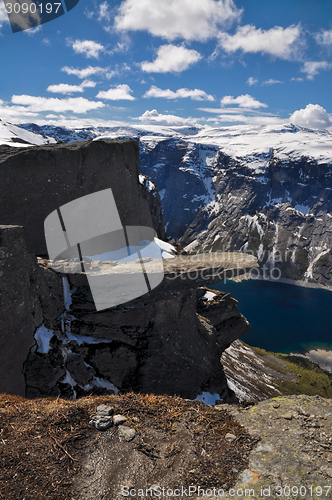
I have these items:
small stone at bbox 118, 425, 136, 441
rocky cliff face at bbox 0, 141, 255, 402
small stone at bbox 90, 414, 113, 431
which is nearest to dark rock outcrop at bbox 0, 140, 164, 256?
rocky cliff face at bbox 0, 141, 255, 402

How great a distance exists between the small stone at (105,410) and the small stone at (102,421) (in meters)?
0.13

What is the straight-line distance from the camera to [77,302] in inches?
518

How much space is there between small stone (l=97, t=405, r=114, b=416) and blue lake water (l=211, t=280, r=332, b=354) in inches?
4547

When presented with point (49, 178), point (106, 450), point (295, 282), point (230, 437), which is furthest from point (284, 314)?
point (106, 450)

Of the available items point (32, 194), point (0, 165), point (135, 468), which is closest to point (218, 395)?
point (135, 468)

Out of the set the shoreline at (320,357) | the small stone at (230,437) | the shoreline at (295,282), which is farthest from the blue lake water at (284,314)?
the small stone at (230,437)

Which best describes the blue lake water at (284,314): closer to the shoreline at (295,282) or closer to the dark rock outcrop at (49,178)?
the shoreline at (295,282)

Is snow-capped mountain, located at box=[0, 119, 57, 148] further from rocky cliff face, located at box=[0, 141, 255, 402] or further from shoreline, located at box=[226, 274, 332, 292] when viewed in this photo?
shoreline, located at box=[226, 274, 332, 292]

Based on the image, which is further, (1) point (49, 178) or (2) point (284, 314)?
(2) point (284, 314)

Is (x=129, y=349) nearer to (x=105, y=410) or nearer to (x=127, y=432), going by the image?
(x=105, y=410)

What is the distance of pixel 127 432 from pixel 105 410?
760mm

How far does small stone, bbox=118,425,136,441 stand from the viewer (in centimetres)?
539

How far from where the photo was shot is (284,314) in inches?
5359

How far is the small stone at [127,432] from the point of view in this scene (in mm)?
5395
